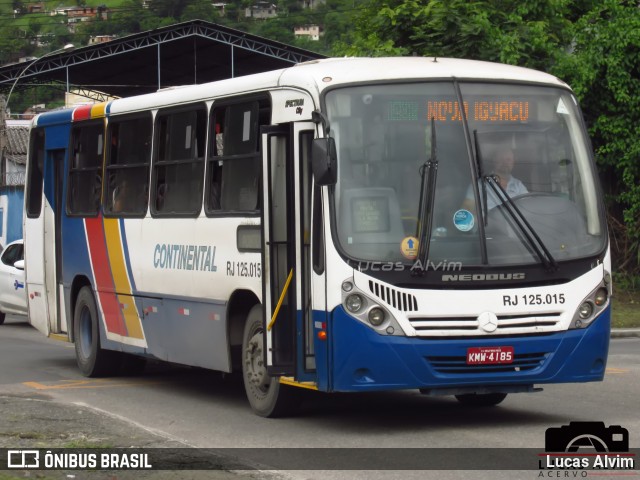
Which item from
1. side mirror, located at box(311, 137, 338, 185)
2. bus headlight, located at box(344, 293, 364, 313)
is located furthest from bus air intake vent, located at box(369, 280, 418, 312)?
side mirror, located at box(311, 137, 338, 185)

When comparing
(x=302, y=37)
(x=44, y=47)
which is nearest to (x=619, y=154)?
(x=302, y=37)

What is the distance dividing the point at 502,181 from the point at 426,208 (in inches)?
27.9

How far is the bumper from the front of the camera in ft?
33.7

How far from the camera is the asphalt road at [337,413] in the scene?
1027 centimetres

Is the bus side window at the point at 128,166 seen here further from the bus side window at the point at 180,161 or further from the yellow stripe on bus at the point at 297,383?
the yellow stripe on bus at the point at 297,383

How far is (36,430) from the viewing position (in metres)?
10.7

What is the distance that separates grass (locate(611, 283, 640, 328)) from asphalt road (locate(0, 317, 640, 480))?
675cm

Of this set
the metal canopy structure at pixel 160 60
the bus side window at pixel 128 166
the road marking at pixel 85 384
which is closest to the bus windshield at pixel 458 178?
the bus side window at pixel 128 166

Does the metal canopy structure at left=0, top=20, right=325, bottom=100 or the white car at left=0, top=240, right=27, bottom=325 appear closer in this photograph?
the white car at left=0, top=240, right=27, bottom=325

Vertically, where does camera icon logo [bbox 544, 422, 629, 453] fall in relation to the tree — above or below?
below

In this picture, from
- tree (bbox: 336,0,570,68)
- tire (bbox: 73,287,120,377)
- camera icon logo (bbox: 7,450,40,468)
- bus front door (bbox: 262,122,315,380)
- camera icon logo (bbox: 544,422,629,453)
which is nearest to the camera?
camera icon logo (bbox: 7,450,40,468)

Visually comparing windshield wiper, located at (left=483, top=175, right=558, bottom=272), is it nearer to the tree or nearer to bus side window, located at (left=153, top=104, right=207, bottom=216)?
bus side window, located at (left=153, top=104, right=207, bottom=216)

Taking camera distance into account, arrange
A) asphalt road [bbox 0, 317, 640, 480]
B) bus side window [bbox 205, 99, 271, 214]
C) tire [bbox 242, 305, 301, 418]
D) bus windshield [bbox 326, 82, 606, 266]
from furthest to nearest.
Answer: bus side window [bbox 205, 99, 271, 214]
tire [bbox 242, 305, 301, 418]
bus windshield [bbox 326, 82, 606, 266]
asphalt road [bbox 0, 317, 640, 480]

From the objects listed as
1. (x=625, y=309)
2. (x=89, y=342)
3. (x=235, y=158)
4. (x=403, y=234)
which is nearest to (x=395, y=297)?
(x=403, y=234)
